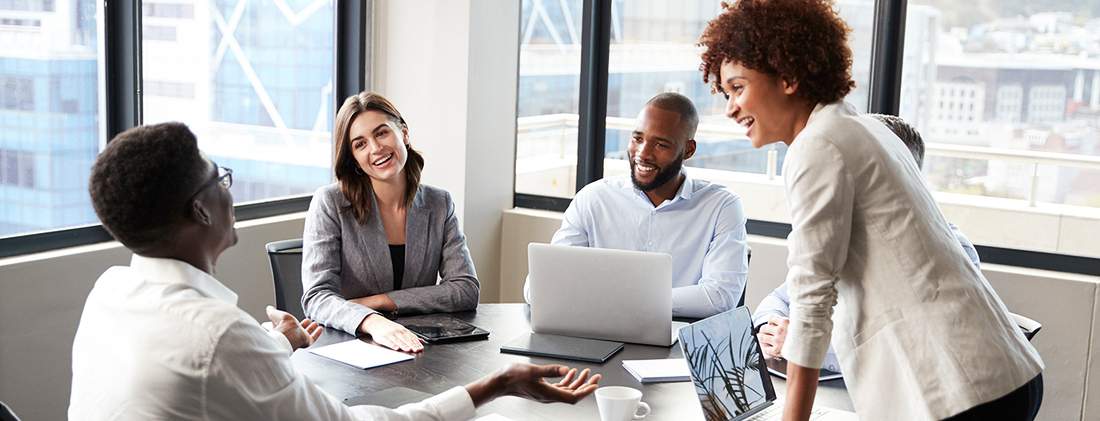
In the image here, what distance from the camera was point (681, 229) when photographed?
2816mm

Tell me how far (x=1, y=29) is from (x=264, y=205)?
128 centimetres

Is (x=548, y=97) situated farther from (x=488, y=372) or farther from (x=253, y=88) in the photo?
(x=488, y=372)

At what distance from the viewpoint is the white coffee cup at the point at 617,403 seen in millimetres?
1554

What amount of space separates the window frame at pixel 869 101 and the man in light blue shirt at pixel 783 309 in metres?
1.19

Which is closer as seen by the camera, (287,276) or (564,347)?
(564,347)

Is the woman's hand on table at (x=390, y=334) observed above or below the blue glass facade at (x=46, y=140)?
below

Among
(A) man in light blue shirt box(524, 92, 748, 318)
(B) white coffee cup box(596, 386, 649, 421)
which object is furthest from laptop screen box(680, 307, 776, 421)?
(A) man in light blue shirt box(524, 92, 748, 318)

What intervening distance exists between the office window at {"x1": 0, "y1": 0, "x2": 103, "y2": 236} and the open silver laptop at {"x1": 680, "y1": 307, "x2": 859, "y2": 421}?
7.44 feet

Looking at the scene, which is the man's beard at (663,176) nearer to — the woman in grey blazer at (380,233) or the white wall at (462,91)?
the woman in grey blazer at (380,233)

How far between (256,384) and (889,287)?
3.13 ft

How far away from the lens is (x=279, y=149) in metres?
3.94

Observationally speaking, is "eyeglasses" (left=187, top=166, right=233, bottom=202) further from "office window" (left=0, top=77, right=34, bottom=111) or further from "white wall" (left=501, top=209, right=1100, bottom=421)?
"white wall" (left=501, top=209, right=1100, bottom=421)

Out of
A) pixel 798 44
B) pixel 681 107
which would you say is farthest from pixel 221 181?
pixel 681 107

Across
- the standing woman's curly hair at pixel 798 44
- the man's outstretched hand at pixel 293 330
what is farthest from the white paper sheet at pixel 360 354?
the standing woman's curly hair at pixel 798 44
